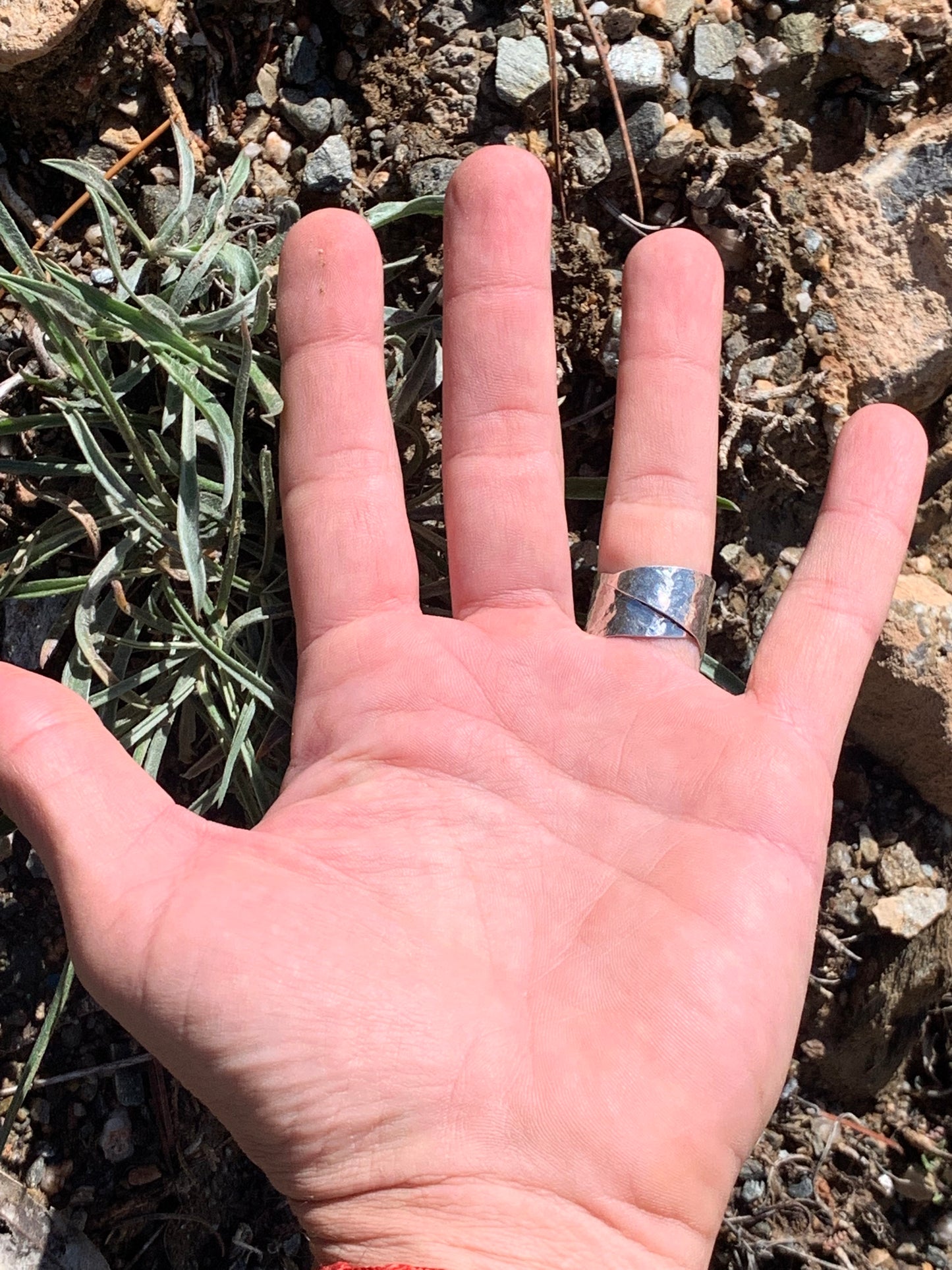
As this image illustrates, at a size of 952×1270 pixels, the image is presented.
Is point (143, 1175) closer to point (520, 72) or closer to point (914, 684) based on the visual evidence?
point (914, 684)

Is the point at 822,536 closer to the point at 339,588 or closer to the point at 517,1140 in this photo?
the point at 339,588

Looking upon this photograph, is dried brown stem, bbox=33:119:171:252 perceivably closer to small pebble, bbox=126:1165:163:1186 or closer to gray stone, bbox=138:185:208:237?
gray stone, bbox=138:185:208:237

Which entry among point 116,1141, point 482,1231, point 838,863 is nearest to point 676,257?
point 838,863

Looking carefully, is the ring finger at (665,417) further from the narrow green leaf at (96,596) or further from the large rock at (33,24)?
the large rock at (33,24)

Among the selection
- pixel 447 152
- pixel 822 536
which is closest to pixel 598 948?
pixel 822 536

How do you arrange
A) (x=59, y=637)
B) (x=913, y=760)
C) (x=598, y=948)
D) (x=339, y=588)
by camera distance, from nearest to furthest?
(x=598, y=948) < (x=339, y=588) < (x=59, y=637) < (x=913, y=760)

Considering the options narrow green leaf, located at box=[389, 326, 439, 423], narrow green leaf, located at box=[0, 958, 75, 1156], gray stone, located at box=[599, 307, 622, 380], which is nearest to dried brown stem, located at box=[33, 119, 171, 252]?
narrow green leaf, located at box=[389, 326, 439, 423]
